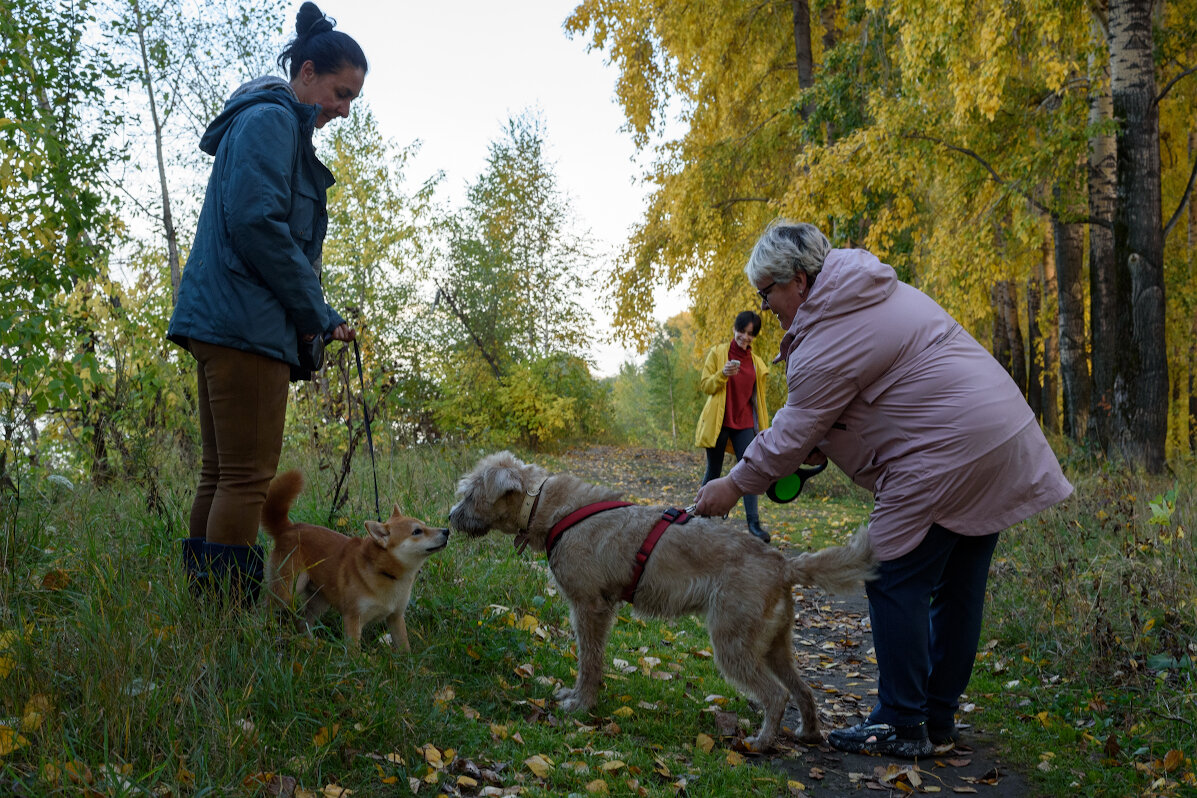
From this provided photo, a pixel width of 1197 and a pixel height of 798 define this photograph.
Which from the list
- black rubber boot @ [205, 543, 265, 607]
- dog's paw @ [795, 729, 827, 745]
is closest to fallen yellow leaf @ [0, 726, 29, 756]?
black rubber boot @ [205, 543, 265, 607]

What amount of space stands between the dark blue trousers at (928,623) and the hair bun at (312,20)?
377 centimetres

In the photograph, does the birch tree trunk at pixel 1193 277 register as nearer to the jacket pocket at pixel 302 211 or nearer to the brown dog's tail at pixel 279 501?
the brown dog's tail at pixel 279 501

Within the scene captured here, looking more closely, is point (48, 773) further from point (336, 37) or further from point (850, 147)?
point (850, 147)

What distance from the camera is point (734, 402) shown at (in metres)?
9.08

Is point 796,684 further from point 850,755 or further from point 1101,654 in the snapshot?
point 1101,654

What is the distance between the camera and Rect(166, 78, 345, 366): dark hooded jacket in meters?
3.63

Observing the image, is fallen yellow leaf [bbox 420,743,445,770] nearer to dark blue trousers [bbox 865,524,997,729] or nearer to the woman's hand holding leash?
the woman's hand holding leash

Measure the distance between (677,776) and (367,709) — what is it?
54.6 inches

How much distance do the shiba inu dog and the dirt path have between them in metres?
1.87

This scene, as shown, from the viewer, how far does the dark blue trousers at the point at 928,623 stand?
3785 millimetres

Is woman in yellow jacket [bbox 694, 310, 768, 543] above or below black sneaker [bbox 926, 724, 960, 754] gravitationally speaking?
above

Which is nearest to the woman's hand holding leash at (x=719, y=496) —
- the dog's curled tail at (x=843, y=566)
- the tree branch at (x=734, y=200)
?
the dog's curled tail at (x=843, y=566)

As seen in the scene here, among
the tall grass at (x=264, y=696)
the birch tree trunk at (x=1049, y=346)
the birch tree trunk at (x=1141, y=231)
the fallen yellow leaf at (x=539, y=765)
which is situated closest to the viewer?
the tall grass at (x=264, y=696)

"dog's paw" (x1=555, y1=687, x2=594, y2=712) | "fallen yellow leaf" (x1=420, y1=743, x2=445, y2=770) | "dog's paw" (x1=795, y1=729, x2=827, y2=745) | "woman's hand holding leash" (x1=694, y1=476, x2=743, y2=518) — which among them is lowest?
"dog's paw" (x1=795, y1=729, x2=827, y2=745)
